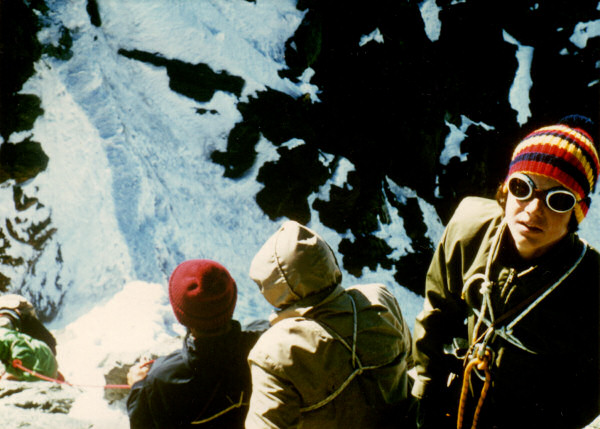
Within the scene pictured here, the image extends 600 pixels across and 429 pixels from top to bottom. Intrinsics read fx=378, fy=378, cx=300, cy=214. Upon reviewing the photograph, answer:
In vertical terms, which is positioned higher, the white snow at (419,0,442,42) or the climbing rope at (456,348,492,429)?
the white snow at (419,0,442,42)

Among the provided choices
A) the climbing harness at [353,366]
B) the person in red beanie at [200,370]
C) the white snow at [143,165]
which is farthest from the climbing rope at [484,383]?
the white snow at [143,165]

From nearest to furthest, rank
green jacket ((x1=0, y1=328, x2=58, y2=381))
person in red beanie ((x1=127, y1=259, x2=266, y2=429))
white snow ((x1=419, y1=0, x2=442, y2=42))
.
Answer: person in red beanie ((x1=127, y1=259, x2=266, y2=429))
green jacket ((x1=0, y1=328, x2=58, y2=381))
white snow ((x1=419, y1=0, x2=442, y2=42))

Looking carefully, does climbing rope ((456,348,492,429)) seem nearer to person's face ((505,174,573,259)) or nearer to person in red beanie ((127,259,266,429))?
person's face ((505,174,573,259))

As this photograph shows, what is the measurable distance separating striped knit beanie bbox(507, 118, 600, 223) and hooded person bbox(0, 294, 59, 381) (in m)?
3.24

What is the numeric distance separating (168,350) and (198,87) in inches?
123

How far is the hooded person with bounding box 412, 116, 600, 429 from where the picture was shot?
43.4 inches

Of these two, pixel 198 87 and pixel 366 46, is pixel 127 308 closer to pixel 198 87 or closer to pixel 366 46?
pixel 198 87

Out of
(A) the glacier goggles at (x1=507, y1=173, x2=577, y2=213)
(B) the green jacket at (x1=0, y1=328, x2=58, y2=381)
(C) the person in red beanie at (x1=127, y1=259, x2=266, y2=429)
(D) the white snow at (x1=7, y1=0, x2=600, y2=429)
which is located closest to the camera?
(A) the glacier goggles at (x1=507, y1=173, x2=577, y2=213)

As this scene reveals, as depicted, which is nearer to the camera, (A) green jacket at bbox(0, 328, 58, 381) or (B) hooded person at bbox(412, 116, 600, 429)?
(B) hooded person at bbox(412, 116, 600, 429)

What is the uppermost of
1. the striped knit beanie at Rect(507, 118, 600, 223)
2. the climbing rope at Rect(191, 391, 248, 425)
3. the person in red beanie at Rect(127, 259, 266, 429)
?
the striped knit beanie at Rect(507, 118, 600, 223)

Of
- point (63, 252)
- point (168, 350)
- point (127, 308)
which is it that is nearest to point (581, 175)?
point (168, 350)

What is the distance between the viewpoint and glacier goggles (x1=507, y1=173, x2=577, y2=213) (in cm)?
108

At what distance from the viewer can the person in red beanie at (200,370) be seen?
142cm

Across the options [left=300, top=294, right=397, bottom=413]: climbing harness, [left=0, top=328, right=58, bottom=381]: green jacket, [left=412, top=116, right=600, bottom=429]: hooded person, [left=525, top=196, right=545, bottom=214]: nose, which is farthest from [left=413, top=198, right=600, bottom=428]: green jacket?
[left=0, top=328, right=58, bottom=381]: green jacket
